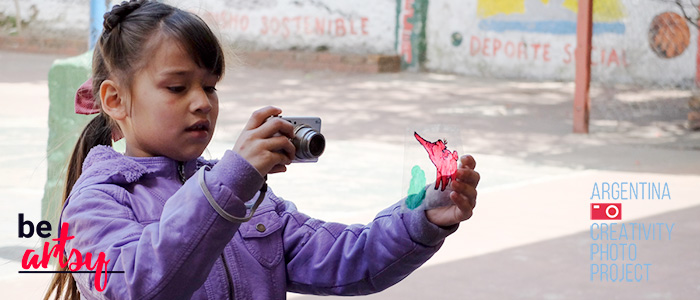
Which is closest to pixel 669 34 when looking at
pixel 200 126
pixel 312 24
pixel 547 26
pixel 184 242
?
pixel 547 26

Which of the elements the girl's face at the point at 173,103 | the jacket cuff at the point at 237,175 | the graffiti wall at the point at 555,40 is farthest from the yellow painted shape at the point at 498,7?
the jacket cuff at the point at 237,175

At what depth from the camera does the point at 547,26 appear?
14.7 meters

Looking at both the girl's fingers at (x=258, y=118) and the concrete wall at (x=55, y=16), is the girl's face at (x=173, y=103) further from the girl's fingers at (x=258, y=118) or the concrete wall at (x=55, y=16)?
the concrete wall at (x=55, y=16)

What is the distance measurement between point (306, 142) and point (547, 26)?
44.4ft

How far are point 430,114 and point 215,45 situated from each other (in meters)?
9.29

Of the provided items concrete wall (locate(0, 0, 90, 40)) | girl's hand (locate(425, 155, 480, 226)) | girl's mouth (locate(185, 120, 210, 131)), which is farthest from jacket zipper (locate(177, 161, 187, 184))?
concrete wall (locate(0, 0, 90, 40))

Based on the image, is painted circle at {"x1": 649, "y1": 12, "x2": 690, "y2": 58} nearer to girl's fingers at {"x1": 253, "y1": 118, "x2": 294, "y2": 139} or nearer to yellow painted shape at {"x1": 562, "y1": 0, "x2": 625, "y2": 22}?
yellow painted shape at {"x1": 562, "y1": 0, "x2": 625, "y2": 22}

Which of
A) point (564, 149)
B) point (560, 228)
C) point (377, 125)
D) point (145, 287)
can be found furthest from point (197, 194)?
point (377, 125)

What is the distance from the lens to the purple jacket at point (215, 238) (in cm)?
155

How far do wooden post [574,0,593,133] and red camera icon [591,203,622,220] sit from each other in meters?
3.29

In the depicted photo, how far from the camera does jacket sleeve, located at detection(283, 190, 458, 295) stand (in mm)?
1859

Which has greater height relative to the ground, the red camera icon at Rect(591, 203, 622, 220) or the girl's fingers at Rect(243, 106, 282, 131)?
the girl's fingers at Rect(243, 106, 282, 131)

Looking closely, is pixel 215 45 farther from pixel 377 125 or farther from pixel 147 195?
pixel 377 125

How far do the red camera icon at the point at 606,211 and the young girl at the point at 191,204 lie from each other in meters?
4.18
